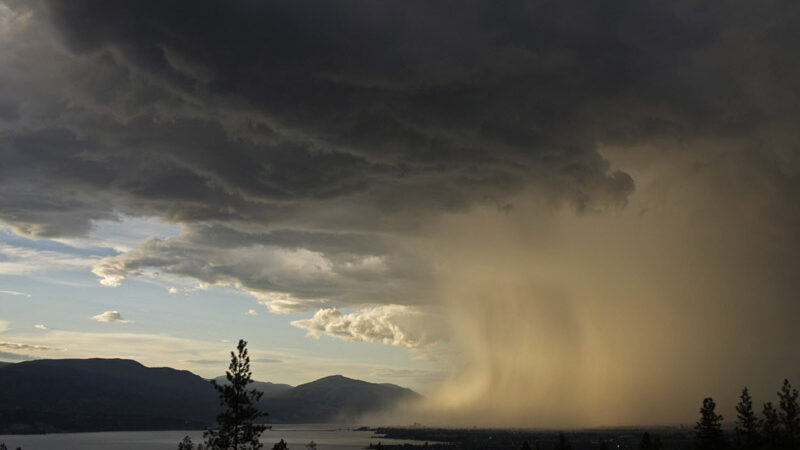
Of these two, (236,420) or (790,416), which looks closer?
(236,420)

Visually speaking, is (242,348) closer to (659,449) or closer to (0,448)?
(659,449)

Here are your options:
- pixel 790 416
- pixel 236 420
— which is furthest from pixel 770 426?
pixel 236 420

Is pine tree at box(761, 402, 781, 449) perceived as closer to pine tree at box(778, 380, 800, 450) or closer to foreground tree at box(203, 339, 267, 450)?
pine tree at box(778, 380, 800, 450)

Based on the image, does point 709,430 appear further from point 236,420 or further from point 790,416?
point 236,420

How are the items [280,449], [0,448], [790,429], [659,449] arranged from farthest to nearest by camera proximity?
[0,448] < [659,449] < [790,429] < [280,449]

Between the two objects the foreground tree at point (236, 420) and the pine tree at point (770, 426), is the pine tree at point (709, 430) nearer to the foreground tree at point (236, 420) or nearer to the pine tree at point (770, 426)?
the pine tree at point (770, 426)

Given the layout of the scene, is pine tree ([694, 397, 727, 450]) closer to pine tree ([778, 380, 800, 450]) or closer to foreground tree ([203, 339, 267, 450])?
pine tree ([778, 380, 800, 450])

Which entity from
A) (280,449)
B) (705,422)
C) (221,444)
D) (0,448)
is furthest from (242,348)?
(0,448)

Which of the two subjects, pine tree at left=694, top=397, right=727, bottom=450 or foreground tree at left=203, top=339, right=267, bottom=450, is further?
pine tree at left=694, top=397, right=727, bottom=450

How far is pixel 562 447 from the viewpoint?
490 feet

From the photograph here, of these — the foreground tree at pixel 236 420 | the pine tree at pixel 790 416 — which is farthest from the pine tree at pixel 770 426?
the foreground tree at pixel 236 420

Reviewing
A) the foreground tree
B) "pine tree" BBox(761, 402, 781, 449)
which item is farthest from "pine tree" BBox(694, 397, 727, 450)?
the foreground tree

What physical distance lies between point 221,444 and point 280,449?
4964 cm

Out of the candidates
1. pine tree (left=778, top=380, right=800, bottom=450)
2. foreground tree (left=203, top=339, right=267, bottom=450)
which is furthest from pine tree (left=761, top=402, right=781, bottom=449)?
foreground tree (left=203, top=339, right=267, bottom=450)
